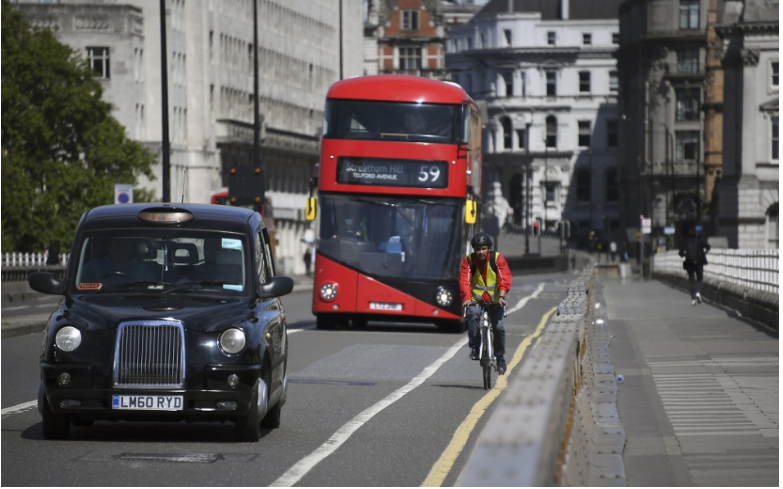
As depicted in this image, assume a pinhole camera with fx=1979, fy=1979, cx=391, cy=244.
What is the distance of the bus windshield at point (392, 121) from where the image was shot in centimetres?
3141

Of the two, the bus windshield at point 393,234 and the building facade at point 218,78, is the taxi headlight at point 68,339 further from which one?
the building facade at point 218,78

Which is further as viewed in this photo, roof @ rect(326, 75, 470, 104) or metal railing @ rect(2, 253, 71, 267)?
metal railing @ rect(2, 253, 71, 267)

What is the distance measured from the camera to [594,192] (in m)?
178

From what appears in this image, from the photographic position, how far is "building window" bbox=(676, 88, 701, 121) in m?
141

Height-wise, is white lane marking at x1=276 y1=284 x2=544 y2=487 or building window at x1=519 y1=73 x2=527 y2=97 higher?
building window at x1=519 y1=73 x2=527 y2=97

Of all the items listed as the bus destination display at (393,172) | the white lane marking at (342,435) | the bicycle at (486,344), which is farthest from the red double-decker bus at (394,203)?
the bicycle at (486,344)

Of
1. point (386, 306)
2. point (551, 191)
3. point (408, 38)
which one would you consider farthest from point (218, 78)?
point (551, 191)

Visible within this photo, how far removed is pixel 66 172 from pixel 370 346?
4169 centimetres

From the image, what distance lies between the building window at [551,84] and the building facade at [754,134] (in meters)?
84.8

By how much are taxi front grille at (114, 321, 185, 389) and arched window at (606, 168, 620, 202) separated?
164642 millimetres

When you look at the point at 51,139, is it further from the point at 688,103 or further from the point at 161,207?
the point at 688,103

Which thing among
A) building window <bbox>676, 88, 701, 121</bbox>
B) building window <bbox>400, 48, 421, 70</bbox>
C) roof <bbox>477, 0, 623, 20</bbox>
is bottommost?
building window <bbox>676, 88, 701, 121</bbox>

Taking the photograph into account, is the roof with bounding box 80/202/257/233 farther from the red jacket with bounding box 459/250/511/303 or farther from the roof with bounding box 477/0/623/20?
the roof with bounding box 477/0/623/20

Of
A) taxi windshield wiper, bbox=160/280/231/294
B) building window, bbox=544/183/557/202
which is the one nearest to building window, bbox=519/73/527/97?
building window, bbox=544/183/557/202
